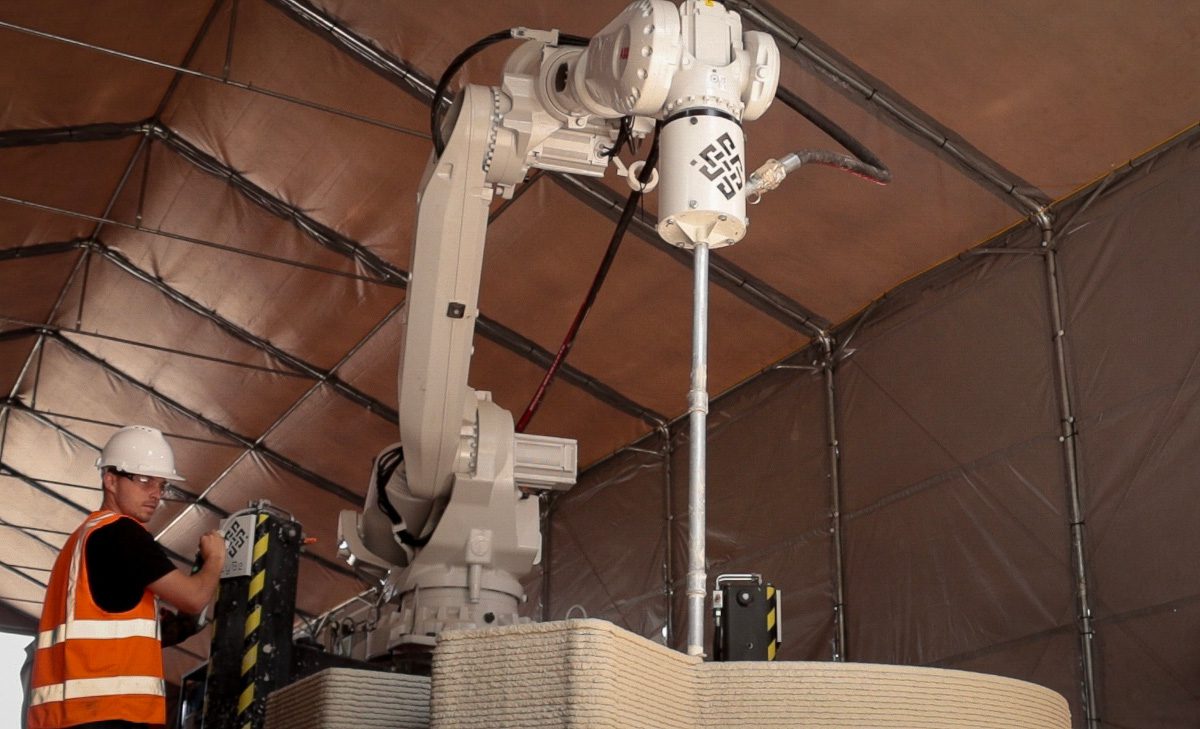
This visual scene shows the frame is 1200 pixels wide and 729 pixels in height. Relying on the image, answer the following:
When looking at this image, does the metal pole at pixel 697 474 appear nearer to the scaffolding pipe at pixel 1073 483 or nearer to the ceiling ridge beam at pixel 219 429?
the scaffolding pipe at pixel 1073 483

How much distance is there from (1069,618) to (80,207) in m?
7.21

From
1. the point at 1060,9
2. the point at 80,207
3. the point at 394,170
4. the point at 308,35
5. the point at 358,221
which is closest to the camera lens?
the point at 1060,9

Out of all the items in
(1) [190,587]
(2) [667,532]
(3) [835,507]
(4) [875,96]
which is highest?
(4) [875,96]

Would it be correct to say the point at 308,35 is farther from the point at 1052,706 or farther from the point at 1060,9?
the point at 1052,706

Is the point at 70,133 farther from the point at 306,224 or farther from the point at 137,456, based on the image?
the point at 137,456

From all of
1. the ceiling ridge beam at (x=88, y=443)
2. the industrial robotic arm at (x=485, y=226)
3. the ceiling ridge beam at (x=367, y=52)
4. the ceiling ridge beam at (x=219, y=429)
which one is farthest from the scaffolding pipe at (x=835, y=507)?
the ceiling ridge beam at (x=88, y=443)

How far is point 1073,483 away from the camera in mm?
6617

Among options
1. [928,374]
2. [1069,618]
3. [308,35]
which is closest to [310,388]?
[308,35]

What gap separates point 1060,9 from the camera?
5941 mm

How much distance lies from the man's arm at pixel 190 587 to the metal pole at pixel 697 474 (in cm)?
149

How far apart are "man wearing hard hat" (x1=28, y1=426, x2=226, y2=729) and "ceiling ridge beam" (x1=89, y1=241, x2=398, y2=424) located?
6.67m

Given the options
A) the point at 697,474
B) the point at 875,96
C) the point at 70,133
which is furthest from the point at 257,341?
the point at 697,474

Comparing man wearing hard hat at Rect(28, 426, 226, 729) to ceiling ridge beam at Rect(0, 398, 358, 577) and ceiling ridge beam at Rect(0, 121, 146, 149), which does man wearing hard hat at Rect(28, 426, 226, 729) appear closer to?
ceiling ridge beam at Rect(0, 121, 146, 149)

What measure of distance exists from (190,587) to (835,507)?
518 cm
